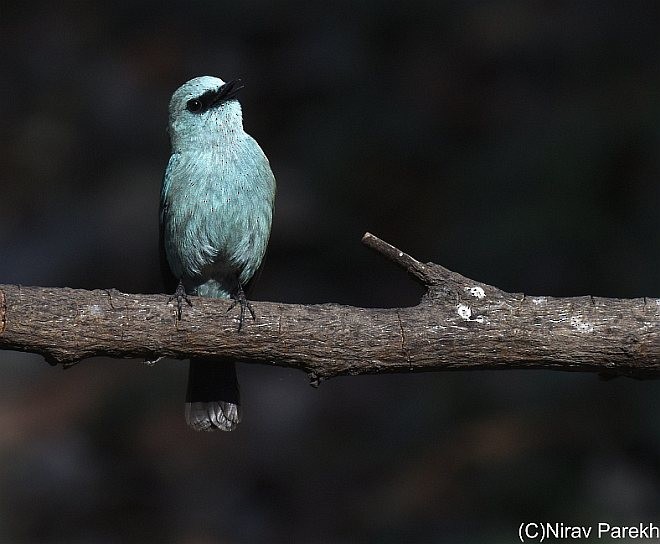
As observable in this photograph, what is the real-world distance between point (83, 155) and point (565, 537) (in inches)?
215

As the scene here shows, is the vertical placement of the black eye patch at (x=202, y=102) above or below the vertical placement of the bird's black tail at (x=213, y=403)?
above

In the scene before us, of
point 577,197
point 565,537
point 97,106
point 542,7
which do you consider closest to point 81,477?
point 565,537

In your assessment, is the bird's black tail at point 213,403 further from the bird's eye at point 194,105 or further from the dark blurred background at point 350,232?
the dark blurred background at point 350,232

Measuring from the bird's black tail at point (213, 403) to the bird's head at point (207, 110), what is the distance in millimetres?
965

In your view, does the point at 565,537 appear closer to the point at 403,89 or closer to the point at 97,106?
the point at 403,89

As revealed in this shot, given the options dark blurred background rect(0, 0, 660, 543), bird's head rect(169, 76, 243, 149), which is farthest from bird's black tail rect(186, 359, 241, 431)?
dark blurred background rect(0, 0, 660, 543)

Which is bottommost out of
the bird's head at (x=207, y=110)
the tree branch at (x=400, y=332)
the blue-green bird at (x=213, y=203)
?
the tree branch at (x=400, y=332)

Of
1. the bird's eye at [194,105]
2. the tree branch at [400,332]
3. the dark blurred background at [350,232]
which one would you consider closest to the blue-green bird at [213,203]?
the bird's eye at [194,105]

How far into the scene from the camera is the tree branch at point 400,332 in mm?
3840

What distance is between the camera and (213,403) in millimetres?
4949

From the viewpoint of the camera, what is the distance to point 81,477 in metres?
6.96

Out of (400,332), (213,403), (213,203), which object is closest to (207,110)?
(213,203)

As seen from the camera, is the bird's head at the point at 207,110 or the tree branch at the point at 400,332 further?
the bird's head at the point at 207,110

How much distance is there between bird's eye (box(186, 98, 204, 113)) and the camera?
5129 mm
